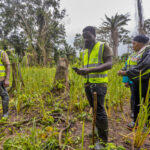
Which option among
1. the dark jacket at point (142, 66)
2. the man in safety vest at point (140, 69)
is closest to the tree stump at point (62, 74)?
the man in safety vest at point (140, 69)

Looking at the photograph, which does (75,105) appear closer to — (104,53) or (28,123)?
(28,123)

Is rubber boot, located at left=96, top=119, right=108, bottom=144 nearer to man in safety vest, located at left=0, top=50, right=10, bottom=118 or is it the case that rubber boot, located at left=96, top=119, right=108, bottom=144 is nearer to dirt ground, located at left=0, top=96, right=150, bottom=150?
dirt ground, located at left=0, top=96, right=150, bottom=150

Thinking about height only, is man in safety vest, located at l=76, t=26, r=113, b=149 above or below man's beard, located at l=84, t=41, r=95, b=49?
below

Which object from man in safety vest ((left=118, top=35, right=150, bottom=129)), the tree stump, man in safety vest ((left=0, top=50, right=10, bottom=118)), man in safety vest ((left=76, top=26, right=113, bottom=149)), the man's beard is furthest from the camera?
the tree stump

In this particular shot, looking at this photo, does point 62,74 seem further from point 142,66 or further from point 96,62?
point 142,66

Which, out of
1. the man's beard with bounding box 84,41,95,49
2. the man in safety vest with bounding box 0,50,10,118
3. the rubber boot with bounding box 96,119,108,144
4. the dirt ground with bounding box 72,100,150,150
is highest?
the man's beard with bounding box 84,41,95,49

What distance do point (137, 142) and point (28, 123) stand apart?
146 centimetres

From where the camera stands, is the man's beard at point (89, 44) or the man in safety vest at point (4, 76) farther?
the man in safety vest at point (4, 76)

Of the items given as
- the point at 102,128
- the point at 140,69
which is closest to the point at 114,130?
the point at 102,128

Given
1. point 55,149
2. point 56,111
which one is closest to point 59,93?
point 56,111

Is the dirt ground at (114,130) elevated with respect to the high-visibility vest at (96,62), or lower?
lower

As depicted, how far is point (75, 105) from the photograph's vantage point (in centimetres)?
221

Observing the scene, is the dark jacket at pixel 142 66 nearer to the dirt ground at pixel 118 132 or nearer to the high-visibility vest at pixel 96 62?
the high-visibility vest at pixel 96 62

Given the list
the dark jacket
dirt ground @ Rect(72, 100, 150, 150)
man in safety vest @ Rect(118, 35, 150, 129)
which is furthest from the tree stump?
the dark jacket
